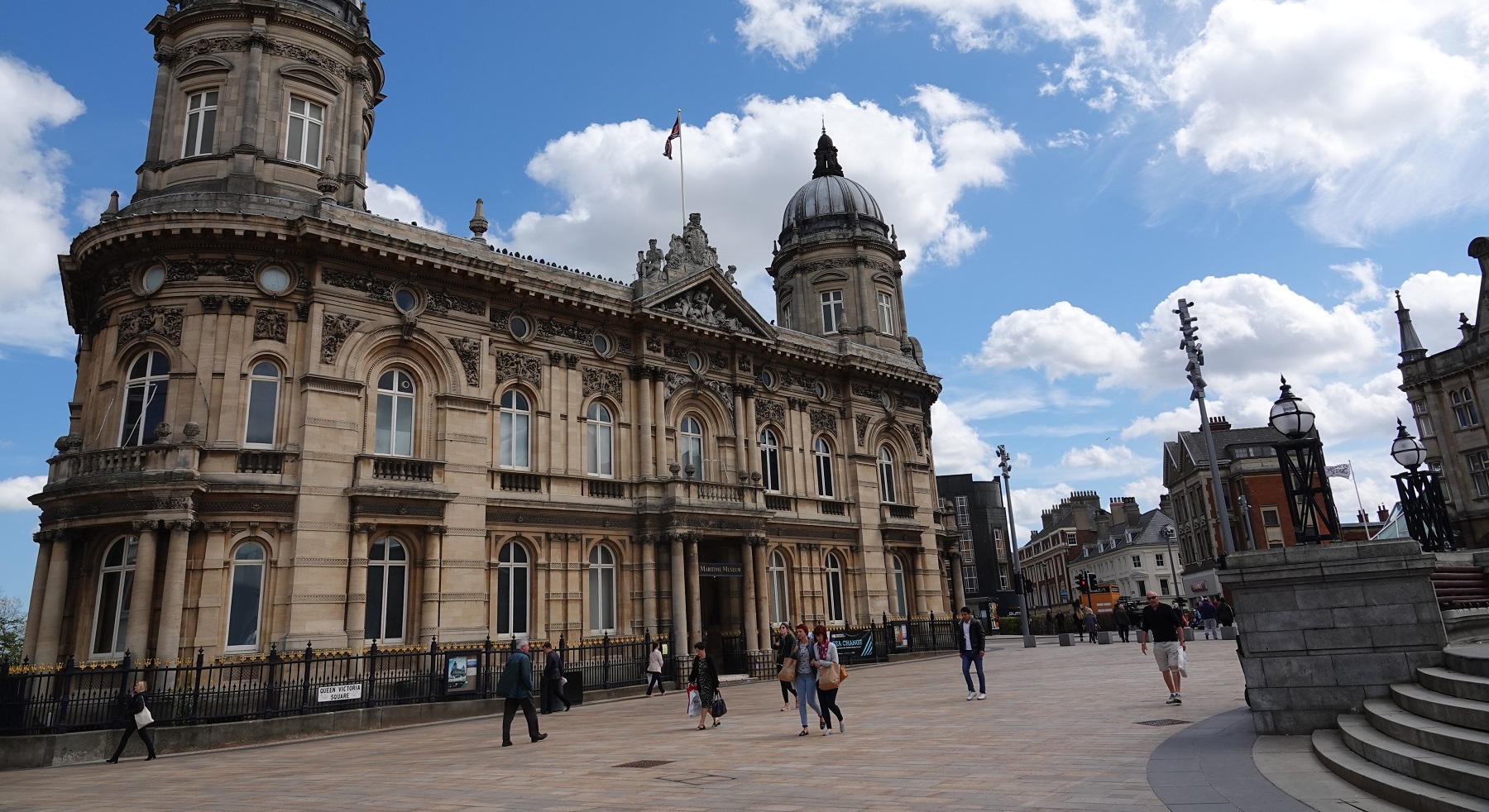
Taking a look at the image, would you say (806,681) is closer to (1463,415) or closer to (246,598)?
(246,598)

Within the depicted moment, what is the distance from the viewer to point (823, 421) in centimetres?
3675

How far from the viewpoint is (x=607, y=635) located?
26234 millimetres

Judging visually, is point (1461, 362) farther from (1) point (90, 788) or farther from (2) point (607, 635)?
(1) point (90, 788)

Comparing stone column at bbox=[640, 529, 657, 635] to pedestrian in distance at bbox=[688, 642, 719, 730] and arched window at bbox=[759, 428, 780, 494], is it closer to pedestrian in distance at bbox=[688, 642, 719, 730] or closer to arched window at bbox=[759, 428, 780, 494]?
arched window at bbox=[759, 428, 780, 494]

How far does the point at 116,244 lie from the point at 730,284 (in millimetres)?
19257

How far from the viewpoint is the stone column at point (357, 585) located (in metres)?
21.8

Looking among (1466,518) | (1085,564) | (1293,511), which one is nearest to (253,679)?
(1293,511)

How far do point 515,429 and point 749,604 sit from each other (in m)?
10.2

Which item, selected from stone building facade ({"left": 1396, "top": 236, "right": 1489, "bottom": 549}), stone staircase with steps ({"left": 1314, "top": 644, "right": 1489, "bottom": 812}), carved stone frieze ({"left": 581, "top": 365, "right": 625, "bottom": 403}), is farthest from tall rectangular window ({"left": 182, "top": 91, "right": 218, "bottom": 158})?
stone building facade ({"left": 1396, "top": 236, "right": 1489, "bottom": 549})

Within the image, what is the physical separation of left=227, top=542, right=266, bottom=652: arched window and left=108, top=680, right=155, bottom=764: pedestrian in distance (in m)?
4.44

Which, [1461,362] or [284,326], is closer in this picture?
[284,326]

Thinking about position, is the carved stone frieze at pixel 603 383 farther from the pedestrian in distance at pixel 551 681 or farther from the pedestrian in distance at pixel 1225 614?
the pedestrian in distance at pixel 1225 614

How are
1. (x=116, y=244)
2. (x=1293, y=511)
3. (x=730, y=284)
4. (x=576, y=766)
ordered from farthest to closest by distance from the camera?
(x=730, y=284)
(x=116, y=244)
(x=576, y=766)
(x=1293, y=511)

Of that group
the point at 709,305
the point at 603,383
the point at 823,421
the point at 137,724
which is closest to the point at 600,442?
the point at 603,383
